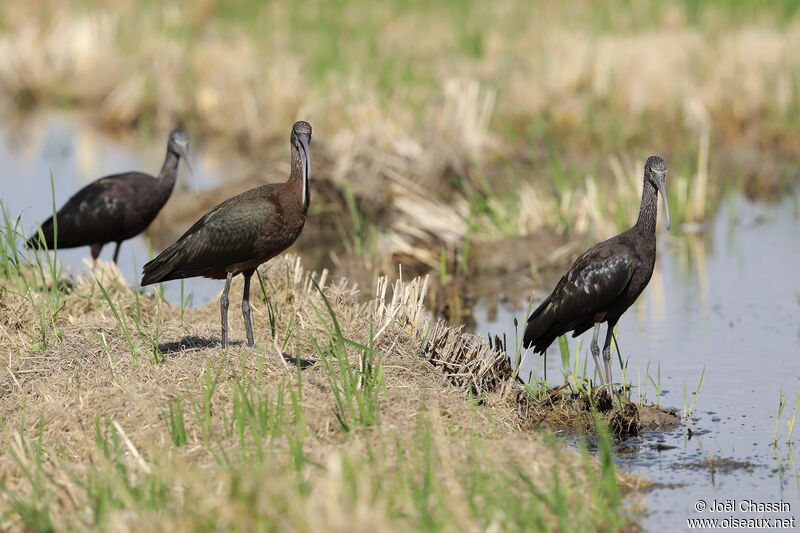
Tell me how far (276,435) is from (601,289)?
2.36 m

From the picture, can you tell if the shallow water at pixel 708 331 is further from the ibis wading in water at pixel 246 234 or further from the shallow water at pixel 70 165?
the ibis wading in water at pixel 246 234

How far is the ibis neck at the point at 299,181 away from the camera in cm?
768

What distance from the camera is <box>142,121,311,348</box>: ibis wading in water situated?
7559mm

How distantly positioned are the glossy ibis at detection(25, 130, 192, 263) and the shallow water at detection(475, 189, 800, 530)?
2.74 meters

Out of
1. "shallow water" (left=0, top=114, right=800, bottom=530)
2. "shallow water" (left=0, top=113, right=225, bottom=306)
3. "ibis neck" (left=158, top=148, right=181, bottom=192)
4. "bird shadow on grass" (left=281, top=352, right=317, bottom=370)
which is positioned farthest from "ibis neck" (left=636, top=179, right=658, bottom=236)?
"shallow water" (left=0, top=113, right=225, bottom=306)

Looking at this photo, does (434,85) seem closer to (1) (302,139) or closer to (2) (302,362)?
(1) (302,139)

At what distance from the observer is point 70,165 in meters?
17.6

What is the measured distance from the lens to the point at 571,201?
1237 cm

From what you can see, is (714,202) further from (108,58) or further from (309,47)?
(108,58)

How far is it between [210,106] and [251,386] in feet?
45.2

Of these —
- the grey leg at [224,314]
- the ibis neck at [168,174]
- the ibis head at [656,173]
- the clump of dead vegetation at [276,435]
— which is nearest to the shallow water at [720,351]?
the clump of dead vegetation at [276,435]

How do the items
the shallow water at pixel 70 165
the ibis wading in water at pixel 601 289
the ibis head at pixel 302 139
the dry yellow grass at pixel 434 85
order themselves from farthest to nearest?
the shallow water at pixel 70 165, the dry yellow grass at pixel 434 85, the ibis head at pixel 302 139, the ibis wading in water at pixel 601 289

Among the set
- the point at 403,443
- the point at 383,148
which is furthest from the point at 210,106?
the point at 403,443

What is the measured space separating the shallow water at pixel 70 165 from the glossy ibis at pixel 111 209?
3.81 feet
